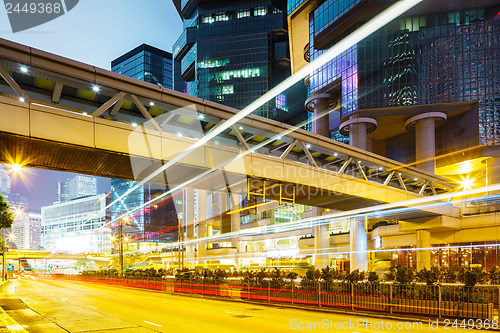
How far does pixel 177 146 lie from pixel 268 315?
8306mm

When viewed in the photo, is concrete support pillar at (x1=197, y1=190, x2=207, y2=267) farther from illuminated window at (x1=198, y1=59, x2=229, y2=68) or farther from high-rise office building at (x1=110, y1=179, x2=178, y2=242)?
high-rise office building at (x1=110, y1=179, x2=178, y2=242)

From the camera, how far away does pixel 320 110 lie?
8419cm

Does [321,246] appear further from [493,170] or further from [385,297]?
[385,297]

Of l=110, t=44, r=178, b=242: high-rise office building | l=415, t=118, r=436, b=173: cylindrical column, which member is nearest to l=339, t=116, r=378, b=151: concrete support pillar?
l=415, t=118, r=436, b=173: cylindrical column

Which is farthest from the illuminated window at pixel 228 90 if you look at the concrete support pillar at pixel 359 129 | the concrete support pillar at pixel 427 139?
the concrete support pillar at pixel 427 139

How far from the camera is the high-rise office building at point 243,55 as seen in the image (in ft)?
425

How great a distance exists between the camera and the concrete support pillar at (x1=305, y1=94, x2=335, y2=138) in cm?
8350

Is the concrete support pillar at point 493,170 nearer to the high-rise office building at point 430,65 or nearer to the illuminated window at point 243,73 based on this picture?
the high-rise office building at point 430,65

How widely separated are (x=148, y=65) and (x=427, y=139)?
14259 cm

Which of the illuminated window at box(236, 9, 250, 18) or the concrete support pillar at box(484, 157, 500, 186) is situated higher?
the illuminated window at box(236, 9, 250, 18)

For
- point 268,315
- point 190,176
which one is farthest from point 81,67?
point 268,315
